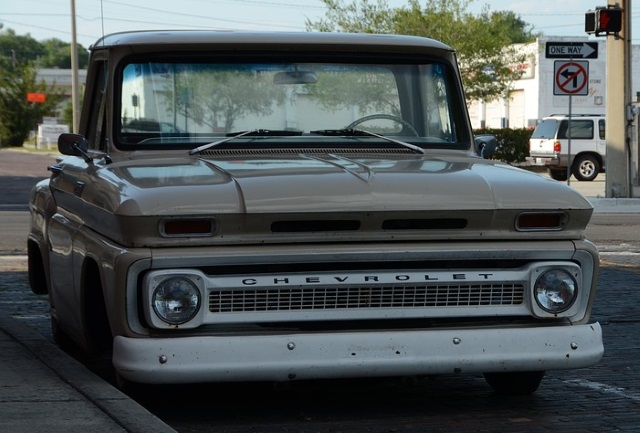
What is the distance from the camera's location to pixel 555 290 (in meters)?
5.89

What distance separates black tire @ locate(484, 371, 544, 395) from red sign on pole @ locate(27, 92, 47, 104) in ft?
299

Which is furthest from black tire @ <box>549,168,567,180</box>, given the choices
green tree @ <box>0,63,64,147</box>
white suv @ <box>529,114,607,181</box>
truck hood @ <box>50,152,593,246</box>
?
green tree @ <box>0,63,64,147</box>

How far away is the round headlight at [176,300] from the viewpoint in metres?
5.53

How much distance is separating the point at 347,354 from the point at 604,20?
18.1m

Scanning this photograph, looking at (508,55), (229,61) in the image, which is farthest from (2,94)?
(229,61)

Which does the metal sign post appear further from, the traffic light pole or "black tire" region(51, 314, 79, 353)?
"black tire" region(51, 314, 79, 353)

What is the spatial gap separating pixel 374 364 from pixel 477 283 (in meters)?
0.61

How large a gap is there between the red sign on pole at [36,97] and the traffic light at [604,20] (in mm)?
76664

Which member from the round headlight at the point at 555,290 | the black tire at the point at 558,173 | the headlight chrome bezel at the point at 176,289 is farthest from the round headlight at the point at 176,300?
the black tire at the point at 558,173

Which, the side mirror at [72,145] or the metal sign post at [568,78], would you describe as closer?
the side mirror at [72,145]

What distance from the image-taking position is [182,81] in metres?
6.96

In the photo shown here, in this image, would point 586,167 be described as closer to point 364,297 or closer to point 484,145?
point 484,145

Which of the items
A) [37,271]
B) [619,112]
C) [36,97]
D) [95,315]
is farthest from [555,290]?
[36,97]

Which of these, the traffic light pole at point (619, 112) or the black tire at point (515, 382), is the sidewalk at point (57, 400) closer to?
the black tire at point (515, 382)
